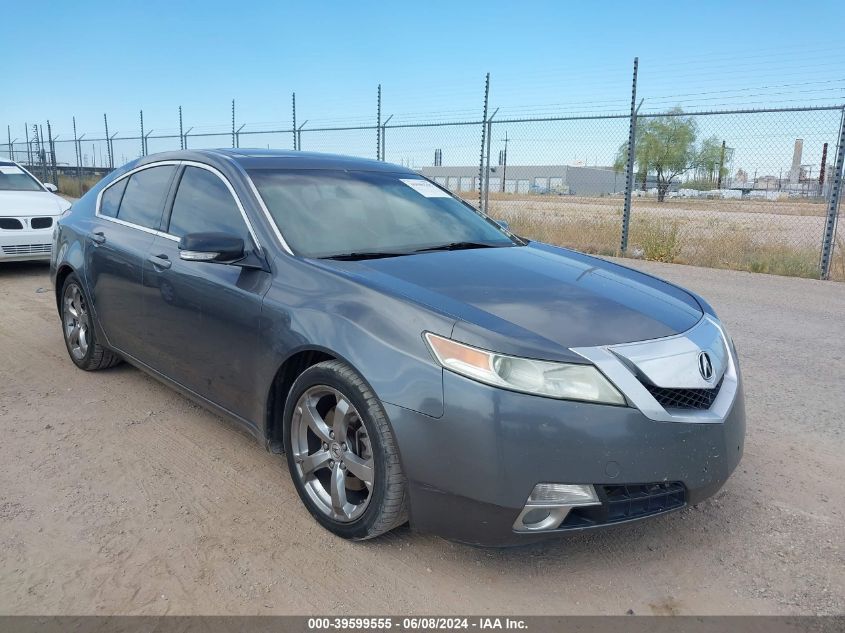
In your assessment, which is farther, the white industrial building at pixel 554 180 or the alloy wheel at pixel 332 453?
the white industrial building at pixel 554 180

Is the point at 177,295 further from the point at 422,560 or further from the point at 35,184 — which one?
the point at 35,184

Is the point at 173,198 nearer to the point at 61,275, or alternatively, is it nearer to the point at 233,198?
the point at 233,198

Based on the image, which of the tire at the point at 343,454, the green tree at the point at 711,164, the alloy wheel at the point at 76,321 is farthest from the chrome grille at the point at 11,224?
the green tree at the point at 711,164

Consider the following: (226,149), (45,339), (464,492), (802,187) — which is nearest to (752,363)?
(464,492)

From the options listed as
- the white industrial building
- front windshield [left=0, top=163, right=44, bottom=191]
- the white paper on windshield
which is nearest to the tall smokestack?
the white paper on windshield

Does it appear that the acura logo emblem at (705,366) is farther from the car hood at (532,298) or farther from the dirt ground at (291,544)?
the dirt ground at (291,544)

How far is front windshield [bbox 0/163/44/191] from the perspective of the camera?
370 inches

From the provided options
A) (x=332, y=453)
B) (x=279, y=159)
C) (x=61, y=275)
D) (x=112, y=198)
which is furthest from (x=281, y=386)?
(x=61, y=275)

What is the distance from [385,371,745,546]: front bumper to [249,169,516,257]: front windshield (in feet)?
3.76

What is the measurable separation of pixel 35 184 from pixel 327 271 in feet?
28.8

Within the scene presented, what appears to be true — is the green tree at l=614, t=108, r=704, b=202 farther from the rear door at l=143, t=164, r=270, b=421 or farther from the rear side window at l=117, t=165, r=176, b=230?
the rear door at l=143, t=164, r=270, b=421

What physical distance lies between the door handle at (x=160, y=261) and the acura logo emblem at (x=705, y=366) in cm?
264

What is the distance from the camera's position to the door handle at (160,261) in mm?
3662

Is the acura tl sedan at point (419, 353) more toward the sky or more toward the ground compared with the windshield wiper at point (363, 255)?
more toward the ground
